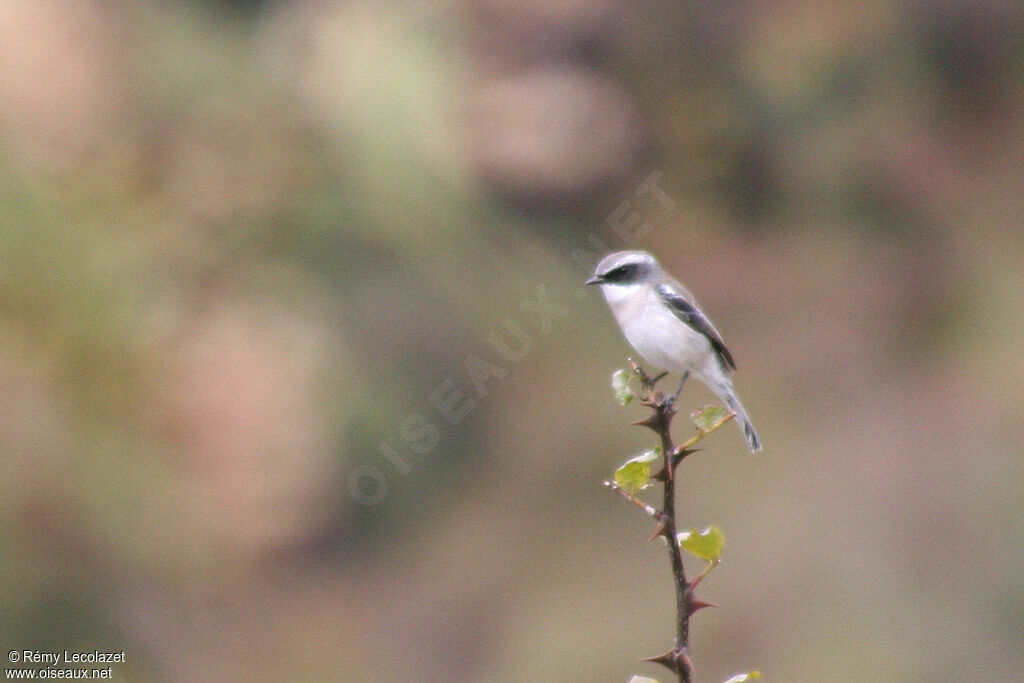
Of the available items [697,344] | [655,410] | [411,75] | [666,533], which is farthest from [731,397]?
[411,75]

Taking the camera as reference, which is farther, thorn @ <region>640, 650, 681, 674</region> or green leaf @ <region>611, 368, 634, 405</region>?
green leaf @ <region>611, 368, 634, 405</region>

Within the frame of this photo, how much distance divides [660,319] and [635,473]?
6.49 ft

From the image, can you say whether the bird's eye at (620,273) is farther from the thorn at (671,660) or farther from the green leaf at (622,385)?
the thorn at (671,660)

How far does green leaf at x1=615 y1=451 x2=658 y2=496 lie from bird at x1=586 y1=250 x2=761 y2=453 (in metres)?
1.88

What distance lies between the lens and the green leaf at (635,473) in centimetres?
124

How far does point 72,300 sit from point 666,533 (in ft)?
13.3

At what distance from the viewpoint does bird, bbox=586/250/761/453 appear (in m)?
3.17

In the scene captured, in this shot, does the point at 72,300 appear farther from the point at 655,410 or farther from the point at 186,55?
the point at 655,410

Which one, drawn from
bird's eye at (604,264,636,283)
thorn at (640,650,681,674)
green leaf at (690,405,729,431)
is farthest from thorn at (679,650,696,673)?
bird's eye at (604,264,636,283)

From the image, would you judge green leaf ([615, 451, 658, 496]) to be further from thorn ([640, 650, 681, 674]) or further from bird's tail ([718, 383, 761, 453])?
bird's tail ([718, 383, 761, 453])

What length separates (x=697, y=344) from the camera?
3229 millimetres

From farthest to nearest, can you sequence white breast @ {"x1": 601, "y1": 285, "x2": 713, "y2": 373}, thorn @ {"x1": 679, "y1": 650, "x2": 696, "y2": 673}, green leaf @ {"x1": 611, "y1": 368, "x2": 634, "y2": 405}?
1. white breast @ {"x1": 601, "y1": 285, "x2": 713, "y2": 373}
2. green leaf @ {"x1": 611, "y1": 368, "x2": 634, "y2": 405}
3. thorn @ {"x1": 679, "y1": 650, "x2": 696, "y2": 673}

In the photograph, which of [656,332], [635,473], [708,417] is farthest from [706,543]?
[656,332]

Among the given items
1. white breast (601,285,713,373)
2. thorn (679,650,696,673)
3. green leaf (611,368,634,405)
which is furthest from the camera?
white breast (601,285,713,373)
